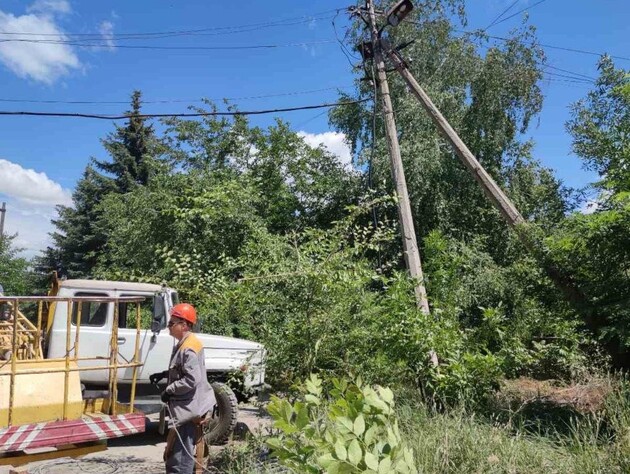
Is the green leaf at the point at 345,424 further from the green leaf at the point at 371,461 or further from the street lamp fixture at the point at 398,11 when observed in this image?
the street lamp fixture at the point at 398,11

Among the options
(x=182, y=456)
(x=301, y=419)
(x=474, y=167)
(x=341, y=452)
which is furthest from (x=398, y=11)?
(x=341, y=452)

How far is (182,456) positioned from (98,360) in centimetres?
298

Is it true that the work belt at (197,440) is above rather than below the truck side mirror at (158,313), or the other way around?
below

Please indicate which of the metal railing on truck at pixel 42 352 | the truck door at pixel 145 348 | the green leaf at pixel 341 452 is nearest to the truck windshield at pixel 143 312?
the truck door at pixel 145 348

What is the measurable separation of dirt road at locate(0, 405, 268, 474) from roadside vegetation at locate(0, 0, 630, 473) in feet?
4.02

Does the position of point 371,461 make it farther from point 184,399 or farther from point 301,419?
point 184,399

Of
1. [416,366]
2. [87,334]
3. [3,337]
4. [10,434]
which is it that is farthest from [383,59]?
[10,434]

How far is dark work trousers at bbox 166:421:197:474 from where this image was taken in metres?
4.67

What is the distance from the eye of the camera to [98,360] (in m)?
7.14

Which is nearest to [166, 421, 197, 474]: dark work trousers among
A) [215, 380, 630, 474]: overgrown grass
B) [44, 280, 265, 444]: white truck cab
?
[215, 380, 630, 474]: overgrown grass

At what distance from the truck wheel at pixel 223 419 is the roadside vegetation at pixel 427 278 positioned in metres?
0.80

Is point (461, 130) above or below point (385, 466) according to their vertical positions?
above

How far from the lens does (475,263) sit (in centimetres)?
1456

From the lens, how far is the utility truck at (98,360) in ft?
17.4
